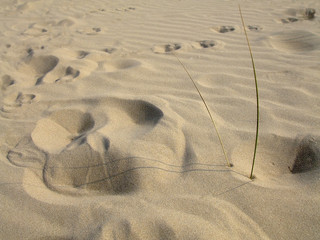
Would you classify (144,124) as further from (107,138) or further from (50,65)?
(50,65)

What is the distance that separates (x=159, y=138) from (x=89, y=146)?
367 millimetres

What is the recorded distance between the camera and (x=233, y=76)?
2.05 meters

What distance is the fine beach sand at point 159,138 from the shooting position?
3.24 ft

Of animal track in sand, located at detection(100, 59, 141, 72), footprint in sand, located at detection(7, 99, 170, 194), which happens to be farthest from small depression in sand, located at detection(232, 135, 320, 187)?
animal track in sand, located at detection(100, 59, 141, 72)

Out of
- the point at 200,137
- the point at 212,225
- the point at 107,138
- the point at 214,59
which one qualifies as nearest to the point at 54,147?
the point at 107,138

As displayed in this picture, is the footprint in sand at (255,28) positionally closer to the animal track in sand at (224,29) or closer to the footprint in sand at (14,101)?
the animal track in sand at (224,29)

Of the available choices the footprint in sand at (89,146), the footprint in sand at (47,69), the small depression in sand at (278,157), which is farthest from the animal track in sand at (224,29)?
the small depression in sand at (278,157)

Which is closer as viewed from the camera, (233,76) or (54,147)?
(54,147)

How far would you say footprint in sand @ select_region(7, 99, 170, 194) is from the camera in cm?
119

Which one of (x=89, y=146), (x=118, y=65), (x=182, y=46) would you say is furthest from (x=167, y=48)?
(x=89, y=146)

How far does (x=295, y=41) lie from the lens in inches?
105

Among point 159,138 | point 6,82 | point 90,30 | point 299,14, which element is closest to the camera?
point 159,138

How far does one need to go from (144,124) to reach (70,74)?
3.55 feet

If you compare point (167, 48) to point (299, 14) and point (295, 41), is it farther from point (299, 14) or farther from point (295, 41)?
point (299, 14)
